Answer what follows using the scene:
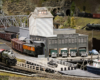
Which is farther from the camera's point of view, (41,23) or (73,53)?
(41,23)

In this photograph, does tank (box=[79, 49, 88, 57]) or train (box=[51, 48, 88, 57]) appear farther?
tank (box=[79, 49, 88, 57])

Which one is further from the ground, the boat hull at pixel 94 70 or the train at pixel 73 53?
the train at pixel 73 53

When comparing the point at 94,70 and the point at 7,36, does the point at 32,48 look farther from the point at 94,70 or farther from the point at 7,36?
the point at 7,36

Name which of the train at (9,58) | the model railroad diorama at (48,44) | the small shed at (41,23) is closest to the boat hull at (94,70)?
the model railroad diorama at (48,44)

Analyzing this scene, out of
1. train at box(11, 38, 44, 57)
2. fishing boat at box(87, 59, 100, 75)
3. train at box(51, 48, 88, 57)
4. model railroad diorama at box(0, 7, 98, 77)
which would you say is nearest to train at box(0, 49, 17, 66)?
model railroad diorama at box(0, 7, 98, 77)

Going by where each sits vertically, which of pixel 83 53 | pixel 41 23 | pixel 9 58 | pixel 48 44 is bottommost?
pixel 83 53

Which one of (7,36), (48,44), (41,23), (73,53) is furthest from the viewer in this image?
(7,36)

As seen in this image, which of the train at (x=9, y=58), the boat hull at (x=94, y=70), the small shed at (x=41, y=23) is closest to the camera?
the boat hull at (x=94, y=70)

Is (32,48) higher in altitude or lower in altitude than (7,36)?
lower

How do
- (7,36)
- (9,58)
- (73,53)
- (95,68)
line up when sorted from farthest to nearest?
(7,36) → (73,53) → (9,58) → (95,68)

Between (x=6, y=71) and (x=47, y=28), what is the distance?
2693 centimetres

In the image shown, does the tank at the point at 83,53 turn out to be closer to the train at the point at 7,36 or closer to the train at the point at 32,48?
the train at the point at 32,48

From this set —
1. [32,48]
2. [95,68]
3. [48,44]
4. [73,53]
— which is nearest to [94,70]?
[95,68]

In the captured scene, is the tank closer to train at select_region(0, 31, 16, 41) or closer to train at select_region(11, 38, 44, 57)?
train at select_region(11, 38, 44, 57)
